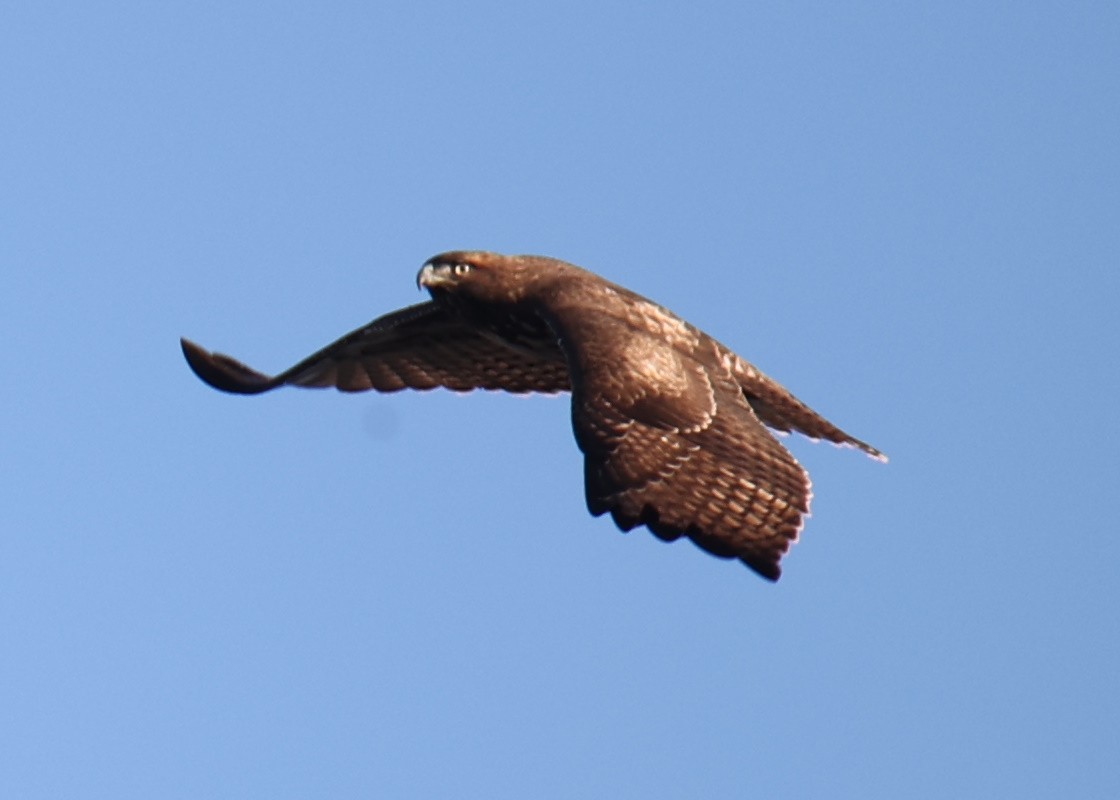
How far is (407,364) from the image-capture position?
57.3ft

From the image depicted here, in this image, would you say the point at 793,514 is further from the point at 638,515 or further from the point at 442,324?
the point at 442,324

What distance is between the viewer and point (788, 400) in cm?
1577

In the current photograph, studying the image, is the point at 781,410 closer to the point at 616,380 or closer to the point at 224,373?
the point at 616,380

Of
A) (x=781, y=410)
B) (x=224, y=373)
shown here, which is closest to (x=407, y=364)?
(x=224, y=373)

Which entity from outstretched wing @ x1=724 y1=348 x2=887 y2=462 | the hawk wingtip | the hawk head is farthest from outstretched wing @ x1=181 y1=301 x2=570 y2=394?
outstretched wing @ x1=724 y1=348 x2=887 y2=462

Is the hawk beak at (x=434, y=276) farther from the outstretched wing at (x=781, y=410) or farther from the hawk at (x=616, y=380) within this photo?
the outstretched wing at (x=781, y=410)

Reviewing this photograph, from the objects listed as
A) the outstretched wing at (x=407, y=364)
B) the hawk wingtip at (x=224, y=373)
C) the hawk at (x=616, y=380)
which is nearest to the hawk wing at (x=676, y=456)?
the hawk at (x=616, y=380)

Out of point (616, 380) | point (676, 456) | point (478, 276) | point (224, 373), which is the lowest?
point (676, 456)

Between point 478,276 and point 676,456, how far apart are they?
9.10 ft

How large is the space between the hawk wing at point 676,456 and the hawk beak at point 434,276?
178 centimetres

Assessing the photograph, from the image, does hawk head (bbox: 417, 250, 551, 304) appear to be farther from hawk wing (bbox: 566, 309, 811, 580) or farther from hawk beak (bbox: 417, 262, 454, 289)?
hawk wing (bbox: 566, 309, 811, 580)

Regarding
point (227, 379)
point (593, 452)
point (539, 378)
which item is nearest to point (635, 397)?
point (593, 452)

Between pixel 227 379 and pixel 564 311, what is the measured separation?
3.51m

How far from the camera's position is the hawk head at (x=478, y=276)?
1587 cm
